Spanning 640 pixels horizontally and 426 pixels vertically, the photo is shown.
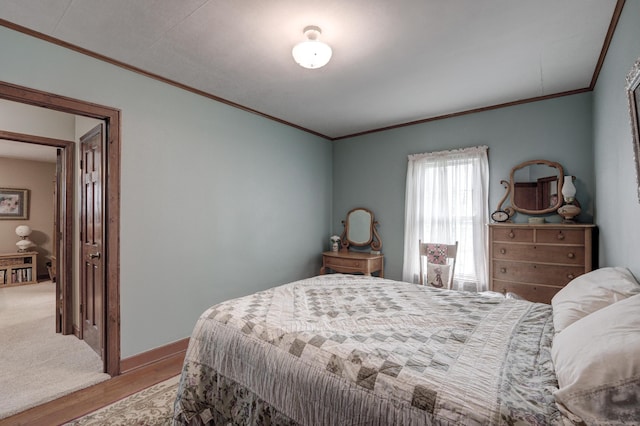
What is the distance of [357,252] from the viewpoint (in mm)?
4816

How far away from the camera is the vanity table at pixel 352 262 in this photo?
13.9 feet

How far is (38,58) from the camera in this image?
2.24 meters

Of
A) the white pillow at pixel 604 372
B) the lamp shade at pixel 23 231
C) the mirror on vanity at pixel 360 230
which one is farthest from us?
the lamp shade at pixel 23 231

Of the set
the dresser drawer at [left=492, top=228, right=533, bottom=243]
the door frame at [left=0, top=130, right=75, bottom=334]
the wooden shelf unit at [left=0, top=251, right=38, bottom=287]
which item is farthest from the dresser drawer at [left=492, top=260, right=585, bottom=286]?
the wooden shelf unit at [left=0, top=251, right=38, bottom=287]

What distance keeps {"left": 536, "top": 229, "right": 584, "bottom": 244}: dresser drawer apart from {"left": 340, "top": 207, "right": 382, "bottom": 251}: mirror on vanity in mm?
2069

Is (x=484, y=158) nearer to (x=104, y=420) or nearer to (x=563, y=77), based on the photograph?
(x=563, y=77)

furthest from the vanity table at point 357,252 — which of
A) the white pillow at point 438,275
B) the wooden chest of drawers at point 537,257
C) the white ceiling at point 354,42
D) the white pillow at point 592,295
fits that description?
the white pillow at point 592,295

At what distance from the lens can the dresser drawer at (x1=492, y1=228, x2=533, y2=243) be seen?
3053 mm

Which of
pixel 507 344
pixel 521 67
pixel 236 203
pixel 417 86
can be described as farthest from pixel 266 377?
pixel 521 67

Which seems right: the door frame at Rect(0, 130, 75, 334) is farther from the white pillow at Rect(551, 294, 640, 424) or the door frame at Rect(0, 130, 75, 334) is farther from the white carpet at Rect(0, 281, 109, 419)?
the white pillow at Rect(551, 294, 640, 424)

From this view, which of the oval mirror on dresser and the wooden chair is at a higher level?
the oval mirror on dresser

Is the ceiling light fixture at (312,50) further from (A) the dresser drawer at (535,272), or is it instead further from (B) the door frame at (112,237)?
(A) the dresser drawer at (535,272)

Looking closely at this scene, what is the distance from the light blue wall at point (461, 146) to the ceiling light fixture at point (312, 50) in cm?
245

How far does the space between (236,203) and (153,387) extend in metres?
1.95
